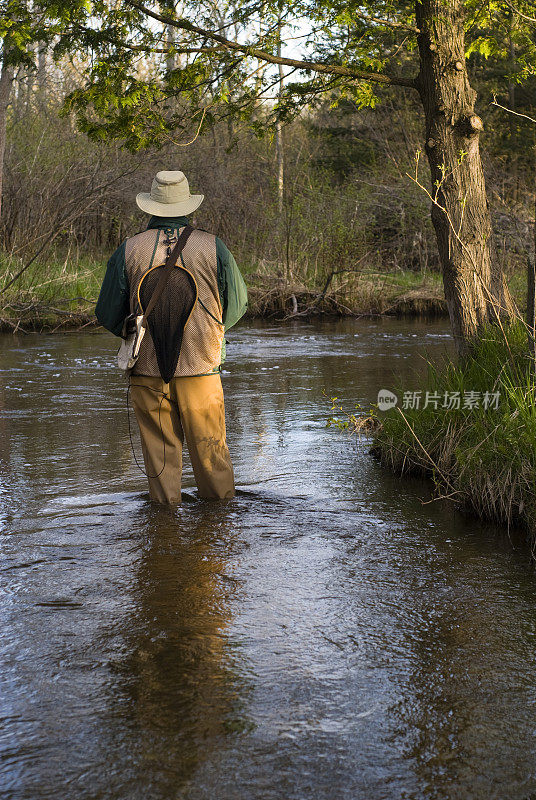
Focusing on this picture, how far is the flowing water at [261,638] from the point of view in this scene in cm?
313

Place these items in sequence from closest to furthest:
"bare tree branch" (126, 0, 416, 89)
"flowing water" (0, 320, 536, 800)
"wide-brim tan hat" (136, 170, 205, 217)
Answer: "flowing water" (0, 320, 536, 800) → "wide-brim tan hat" (136, 170, 205, 217) → "bare tree branch" (126, 0, 416, 89)

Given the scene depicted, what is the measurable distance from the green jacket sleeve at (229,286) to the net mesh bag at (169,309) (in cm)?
21

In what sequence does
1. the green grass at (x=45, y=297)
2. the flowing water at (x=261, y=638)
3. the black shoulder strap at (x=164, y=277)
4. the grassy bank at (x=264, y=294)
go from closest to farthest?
1. the flowing water at (x=261, y=638)
2. the black shoulder strap at (x=164, y=277)
3. the green grass at (x=45, y=297)
4. the grassy bank at (x=264, y=294)

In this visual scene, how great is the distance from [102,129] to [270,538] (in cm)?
436

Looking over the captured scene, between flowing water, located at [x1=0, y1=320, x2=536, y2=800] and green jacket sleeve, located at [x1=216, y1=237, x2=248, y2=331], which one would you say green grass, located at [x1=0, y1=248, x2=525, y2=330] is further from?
green jacket sleeve, located at [x1=216, y1=237, x2=248, y2=331]

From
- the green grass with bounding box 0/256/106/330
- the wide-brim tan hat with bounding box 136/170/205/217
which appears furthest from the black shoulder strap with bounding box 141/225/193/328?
the green grass with bounding box 0/256/106/330

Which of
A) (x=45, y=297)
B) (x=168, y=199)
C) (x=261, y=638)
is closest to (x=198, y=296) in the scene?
(x=168, y=199)

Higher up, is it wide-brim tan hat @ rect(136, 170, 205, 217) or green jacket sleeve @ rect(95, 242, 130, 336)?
wide-brim tan hat @ rect(136, 170, 205, 217)

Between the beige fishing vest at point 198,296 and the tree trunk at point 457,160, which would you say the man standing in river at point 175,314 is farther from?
the tree trunk at point 457,160

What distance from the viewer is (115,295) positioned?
5.88m

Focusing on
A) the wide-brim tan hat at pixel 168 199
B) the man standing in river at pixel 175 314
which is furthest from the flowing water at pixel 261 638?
the wide-brim tan hat at pixel 168 199

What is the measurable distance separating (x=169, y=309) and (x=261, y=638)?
7.82 ft

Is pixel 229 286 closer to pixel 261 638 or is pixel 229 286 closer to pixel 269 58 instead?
pixel 261 638

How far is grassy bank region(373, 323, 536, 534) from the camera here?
19.5 feet
